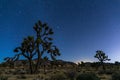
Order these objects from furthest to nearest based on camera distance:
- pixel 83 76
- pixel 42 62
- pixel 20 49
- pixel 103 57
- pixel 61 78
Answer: pixel 103 57 → pixel 42 62 → pixel 20 49 → pixel 61 78 → pixel 83 76

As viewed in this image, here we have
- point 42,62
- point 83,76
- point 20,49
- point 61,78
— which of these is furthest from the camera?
point 42,62

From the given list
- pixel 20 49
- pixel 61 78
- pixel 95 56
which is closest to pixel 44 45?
pixel 20 49

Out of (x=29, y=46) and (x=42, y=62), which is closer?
(x=29, y=46)

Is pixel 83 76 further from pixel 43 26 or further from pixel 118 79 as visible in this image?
pixel 43 26

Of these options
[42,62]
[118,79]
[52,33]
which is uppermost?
[52,33]

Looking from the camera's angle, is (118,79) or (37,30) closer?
(118,79)

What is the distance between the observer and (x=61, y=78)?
22578 millimetres

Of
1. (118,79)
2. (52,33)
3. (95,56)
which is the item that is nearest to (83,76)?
(118,79)

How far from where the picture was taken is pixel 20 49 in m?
37.2

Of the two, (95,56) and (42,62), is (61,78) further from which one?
(95,56)

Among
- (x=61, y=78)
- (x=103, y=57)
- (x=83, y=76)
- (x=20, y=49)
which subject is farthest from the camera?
Answer: (x=103, y=57)

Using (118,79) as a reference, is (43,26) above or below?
above

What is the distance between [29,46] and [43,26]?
3.80 metres

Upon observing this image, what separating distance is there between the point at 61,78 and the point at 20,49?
16008mm
